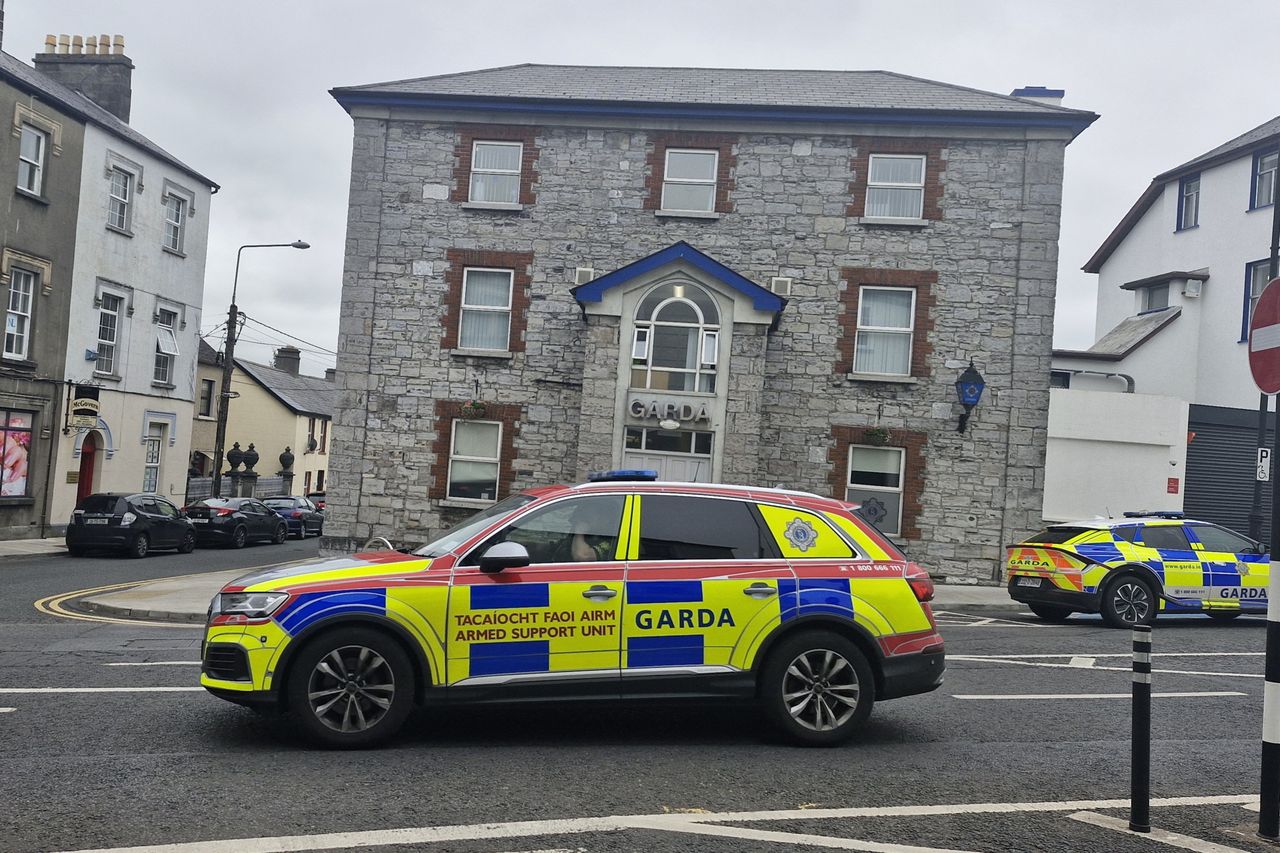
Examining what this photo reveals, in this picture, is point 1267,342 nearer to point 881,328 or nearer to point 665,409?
point 665,409

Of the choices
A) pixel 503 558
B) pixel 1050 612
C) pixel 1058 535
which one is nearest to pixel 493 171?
pixel 1058 535

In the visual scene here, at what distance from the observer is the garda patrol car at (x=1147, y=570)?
14898 mm

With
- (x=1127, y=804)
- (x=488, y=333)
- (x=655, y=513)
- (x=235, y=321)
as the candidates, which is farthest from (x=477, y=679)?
(x=235, y=321)

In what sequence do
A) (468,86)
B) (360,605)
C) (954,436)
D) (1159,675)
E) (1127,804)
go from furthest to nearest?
1. (468,86)
2. (954,436)
3. (1159,675)
4. (360,605)
5. (1127,804)

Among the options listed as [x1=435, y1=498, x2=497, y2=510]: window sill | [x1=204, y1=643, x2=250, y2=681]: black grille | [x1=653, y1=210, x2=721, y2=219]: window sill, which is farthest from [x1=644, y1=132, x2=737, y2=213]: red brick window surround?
[x1=204, y1=643, x2=250, y2=681]: black grille

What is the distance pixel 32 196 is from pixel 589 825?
1029 inches

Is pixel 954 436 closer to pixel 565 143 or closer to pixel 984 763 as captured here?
pixel 565 143

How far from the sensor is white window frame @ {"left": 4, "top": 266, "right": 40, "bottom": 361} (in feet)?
84.5

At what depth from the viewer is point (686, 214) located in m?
21.9

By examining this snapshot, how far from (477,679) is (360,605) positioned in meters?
0.85

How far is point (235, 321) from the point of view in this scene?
33.6 meters

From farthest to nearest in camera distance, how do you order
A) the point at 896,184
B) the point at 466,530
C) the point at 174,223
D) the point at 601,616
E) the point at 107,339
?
1. the point at 174,223
2. the point at 107,339
3. the point at 896,184
4. the point at 466,530
5. the point at 601,616

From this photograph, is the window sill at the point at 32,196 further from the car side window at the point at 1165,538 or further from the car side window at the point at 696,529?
the car side window at the point at 1165,538

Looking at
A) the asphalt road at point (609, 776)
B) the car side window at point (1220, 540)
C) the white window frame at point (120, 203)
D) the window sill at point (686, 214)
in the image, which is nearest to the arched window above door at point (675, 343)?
the window sill at point (686, 214)
